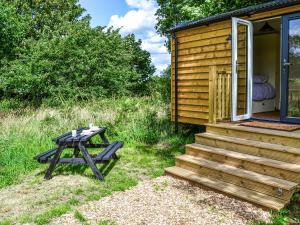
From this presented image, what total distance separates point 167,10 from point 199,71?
51.8ft

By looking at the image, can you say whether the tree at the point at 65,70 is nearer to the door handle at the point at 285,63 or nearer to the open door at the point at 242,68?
the open door at the point at 242,68

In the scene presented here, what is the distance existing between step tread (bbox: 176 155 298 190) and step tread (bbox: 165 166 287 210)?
172 mm

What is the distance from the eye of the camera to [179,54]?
835cm

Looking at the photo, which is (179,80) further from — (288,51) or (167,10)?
(167,10)

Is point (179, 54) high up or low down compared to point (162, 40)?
down

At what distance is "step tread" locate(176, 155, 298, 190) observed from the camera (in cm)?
417

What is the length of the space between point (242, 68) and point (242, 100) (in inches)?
26.8

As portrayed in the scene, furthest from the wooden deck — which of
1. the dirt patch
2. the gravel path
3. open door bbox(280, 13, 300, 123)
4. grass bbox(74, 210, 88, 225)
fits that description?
grass bbox(74, 210, 88, 225)

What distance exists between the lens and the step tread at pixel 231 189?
13.3ft

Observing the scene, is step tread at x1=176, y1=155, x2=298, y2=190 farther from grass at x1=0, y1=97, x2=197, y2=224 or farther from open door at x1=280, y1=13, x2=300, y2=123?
open door at x1=280, y1=13, x2=300, y2=123

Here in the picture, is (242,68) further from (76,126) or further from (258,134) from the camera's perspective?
(76,126)

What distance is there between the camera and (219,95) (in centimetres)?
651

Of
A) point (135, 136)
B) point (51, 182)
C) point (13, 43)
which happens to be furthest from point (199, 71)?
point (13, 43)

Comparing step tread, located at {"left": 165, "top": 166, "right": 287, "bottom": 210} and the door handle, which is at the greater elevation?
the door handle
